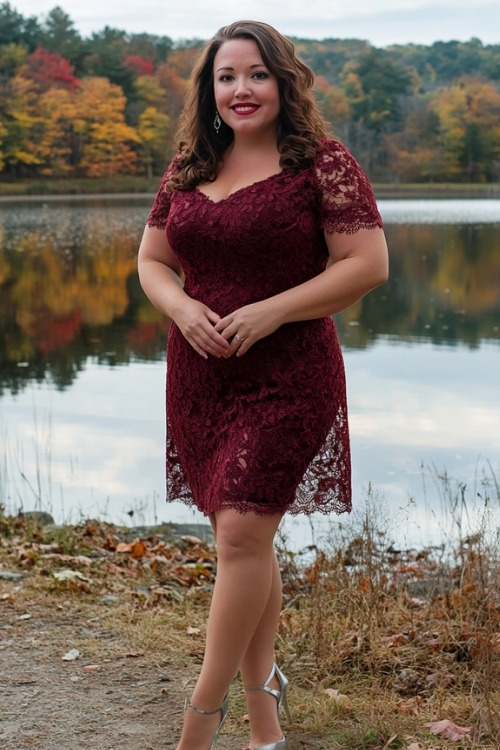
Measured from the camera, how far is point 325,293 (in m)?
2.79

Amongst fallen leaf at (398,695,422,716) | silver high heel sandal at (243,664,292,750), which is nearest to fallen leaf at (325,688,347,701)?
fallen leaf at (398,695,422,716)

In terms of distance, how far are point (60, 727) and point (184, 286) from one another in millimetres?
1451

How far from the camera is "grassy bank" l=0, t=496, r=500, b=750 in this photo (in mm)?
3273

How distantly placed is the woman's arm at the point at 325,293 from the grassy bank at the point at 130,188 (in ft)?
216

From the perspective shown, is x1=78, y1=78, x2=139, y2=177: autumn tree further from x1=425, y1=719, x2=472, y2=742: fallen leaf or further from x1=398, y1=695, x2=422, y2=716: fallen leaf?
x1=425, y1=719, x2=472, y2=742: fallen leaf

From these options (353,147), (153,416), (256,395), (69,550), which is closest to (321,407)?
(256,395)

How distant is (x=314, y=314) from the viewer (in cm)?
281

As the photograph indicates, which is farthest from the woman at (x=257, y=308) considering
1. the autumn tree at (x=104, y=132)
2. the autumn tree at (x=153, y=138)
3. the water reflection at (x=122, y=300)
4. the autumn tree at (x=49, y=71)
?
the autumn tree at (x=153, y=138)

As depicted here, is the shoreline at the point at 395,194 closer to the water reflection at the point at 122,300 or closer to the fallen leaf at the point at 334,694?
the water reflection at the point at 122,300

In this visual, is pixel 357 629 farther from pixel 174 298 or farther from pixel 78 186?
pixel 78 186

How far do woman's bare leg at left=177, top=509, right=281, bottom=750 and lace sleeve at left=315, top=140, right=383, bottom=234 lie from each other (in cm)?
79

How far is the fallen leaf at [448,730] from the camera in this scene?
10.3 feet

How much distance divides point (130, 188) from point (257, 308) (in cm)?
7254

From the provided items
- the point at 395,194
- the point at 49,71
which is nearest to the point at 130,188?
the point at 49,71
